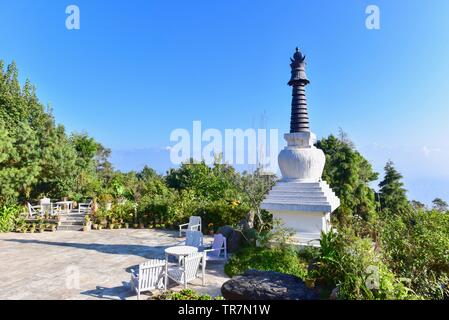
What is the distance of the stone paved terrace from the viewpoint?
20.8 feet

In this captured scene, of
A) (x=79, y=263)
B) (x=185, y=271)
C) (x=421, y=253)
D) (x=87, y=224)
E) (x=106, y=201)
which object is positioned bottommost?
(x=79, y=263)

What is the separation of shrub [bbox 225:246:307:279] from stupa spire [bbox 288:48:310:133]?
445 cm

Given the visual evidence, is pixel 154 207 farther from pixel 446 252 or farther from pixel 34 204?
pixel 446 252

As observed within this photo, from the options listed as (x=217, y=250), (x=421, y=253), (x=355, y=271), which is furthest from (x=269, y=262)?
(x=421, y=253)

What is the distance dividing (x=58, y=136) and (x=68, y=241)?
34.6 ft

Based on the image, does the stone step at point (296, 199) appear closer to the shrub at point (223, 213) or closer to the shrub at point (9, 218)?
the shrub at point (223, 213)

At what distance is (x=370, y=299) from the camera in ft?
14.4

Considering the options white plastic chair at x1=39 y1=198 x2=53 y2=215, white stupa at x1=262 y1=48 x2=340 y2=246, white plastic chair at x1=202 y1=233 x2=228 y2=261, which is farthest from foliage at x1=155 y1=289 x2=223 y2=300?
white plastic chair at x1=39 y1=198 x2=53 y2=215

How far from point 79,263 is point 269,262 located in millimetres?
5473

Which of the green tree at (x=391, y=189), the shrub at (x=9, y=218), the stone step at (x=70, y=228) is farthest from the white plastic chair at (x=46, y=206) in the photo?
the green tree at (x=391, y=189)

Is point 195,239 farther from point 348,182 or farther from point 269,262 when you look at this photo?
point 348,182

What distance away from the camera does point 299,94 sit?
10586 millimetres

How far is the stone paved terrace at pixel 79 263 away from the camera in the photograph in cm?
635

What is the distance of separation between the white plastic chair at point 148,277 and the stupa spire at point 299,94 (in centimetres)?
656
